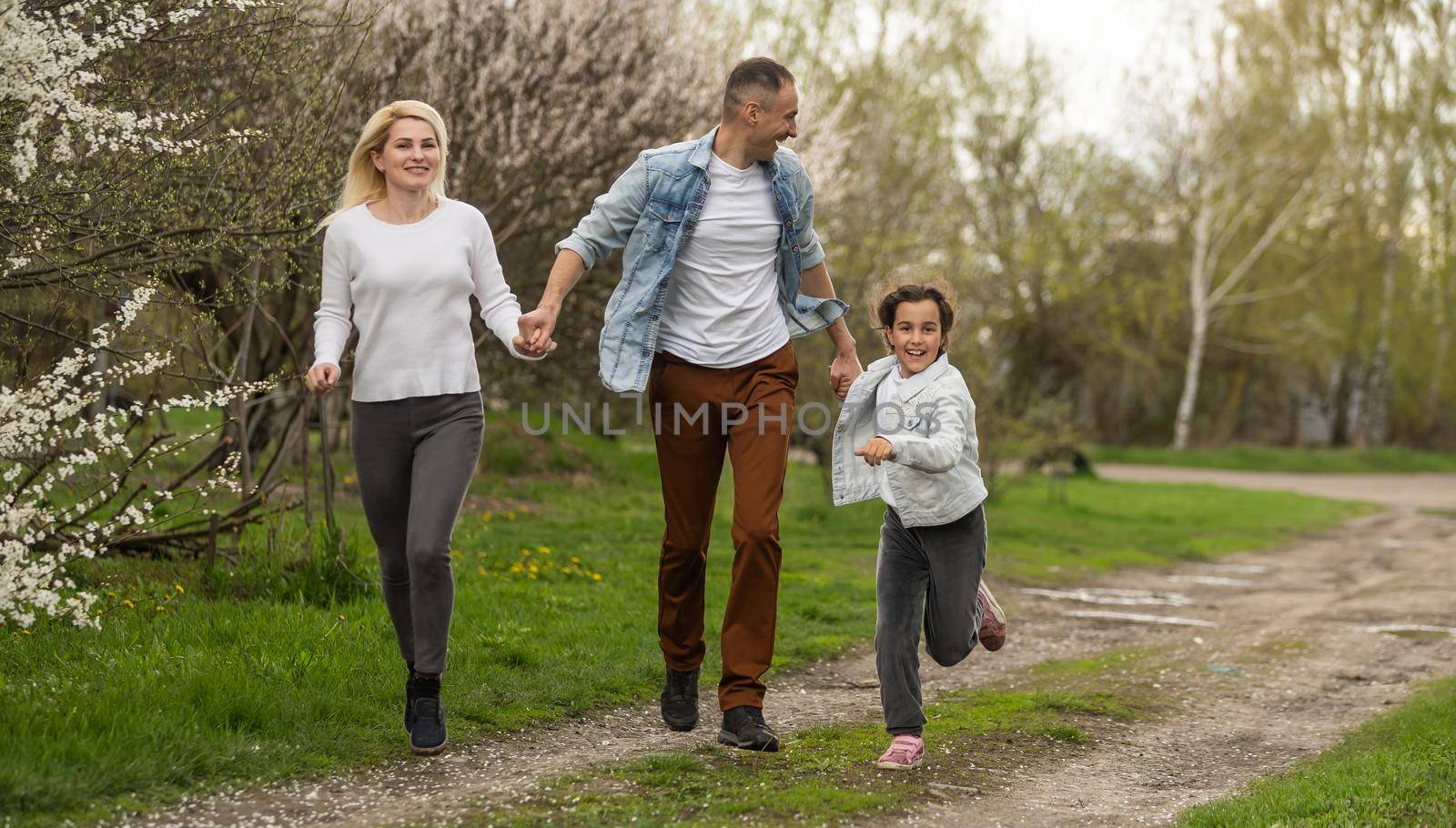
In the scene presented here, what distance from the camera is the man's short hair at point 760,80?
4.88 meters

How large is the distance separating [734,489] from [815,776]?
3.63 feet

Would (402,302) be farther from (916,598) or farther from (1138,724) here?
(1138,724)

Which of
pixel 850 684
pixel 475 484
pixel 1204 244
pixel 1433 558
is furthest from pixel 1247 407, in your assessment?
pixel 850 684

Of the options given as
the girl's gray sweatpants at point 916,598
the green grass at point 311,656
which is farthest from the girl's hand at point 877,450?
the green grass at point 311,656

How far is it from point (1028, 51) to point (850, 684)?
23646mm

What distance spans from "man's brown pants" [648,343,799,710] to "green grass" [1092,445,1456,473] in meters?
27.5

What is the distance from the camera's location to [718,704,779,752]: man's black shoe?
4820 millimetres

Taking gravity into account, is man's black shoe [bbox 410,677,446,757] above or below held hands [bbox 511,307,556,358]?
below

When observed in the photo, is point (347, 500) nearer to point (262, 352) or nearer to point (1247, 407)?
point (262, 352)

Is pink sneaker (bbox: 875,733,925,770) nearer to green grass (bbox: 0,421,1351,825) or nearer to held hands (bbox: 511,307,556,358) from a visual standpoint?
green grass (bbox: 0,421,1351,825)

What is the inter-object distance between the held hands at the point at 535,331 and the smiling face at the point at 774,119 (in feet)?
3.36

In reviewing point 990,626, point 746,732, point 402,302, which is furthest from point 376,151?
point 990,626

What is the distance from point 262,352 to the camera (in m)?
10.6

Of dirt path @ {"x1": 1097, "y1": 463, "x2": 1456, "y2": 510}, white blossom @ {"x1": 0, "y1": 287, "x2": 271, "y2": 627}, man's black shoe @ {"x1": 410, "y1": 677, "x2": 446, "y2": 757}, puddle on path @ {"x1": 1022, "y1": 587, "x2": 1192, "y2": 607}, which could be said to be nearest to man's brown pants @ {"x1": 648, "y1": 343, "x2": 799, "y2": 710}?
man's black shoe @ {"x1": 410, "y1": 677, "x2": 446, "y2": 757}
